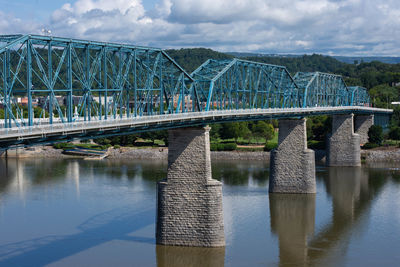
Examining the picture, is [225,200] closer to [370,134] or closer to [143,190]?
[143,190]

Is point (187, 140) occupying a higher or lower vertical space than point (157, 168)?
higher

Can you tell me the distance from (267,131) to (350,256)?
2091 inches

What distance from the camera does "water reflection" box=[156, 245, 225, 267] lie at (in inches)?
1246

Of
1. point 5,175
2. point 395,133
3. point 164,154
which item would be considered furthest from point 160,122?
point 395,133

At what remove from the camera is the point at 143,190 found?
51500 mm

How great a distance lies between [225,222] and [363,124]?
2054 inches

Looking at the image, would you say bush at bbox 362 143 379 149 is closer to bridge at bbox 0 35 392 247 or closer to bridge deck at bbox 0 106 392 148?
bridge at bbox 0 35 392 247

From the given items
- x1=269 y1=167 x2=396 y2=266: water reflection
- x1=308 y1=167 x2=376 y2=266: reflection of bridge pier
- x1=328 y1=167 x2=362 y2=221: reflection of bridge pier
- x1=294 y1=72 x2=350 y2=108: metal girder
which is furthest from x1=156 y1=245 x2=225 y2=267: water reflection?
x1=294 y1=72 x2=350 y2=108: metal girder

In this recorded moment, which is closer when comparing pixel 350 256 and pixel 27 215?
pixel 350 256

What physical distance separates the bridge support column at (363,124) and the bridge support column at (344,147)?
13.1 m

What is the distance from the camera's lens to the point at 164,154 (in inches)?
3127

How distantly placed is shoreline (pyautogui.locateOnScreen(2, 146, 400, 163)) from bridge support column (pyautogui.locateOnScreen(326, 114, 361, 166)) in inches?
151

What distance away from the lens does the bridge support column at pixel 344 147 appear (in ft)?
236

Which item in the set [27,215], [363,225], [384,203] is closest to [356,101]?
[384,203]
